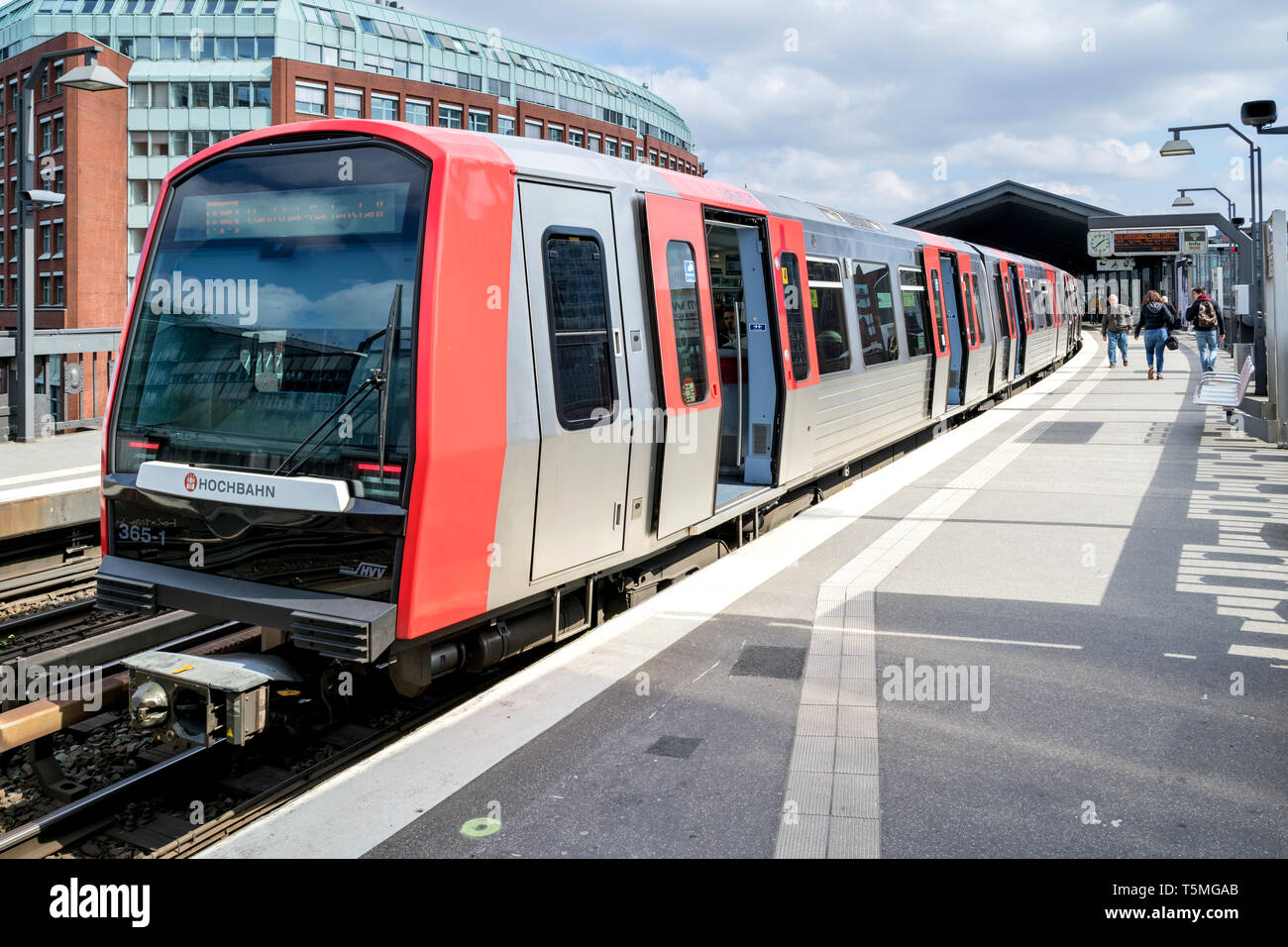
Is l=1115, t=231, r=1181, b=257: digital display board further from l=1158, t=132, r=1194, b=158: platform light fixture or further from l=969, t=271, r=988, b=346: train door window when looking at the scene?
l=969, t=271, r=988, b=346: train door window

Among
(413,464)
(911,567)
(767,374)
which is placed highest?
(767,374)

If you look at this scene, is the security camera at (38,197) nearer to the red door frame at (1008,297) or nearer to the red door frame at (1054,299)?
the red door frame at (1008,297)

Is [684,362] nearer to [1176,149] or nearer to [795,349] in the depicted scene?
[795,349]

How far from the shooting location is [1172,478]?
11.8m

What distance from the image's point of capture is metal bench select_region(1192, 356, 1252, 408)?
14.9 m

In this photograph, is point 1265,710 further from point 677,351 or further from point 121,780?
point 121,780

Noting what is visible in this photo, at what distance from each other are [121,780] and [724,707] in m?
2.89

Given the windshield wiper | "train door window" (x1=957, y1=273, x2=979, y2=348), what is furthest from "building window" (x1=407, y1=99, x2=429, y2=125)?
the windshield wiper

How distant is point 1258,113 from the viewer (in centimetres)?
1520

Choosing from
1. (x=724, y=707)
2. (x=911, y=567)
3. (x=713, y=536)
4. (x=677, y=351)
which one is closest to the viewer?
(x=724, y=707)

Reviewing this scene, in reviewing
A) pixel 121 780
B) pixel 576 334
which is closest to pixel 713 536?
pixel 576 334

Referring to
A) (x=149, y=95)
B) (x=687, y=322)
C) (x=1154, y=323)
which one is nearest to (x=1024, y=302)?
(x=1154, y=323)

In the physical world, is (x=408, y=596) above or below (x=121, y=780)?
above

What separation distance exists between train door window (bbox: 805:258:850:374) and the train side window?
24.1 inches
